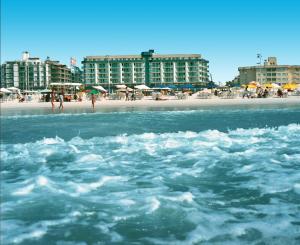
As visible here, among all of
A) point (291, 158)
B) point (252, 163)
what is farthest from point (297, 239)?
point (291, 158)

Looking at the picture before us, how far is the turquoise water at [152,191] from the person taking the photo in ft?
17.1

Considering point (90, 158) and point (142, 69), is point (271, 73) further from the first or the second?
point (90, 158)

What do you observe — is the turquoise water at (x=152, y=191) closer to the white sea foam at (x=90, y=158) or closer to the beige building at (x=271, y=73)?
the white sea foam at (x=90, y=158)

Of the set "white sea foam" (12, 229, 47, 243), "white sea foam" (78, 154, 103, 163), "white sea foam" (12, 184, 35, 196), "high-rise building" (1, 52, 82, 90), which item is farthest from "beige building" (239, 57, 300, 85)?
"white sea foam" (12, 229, 47, 243)

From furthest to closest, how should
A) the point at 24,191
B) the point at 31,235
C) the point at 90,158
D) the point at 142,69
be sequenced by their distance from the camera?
the point at 142,69 → the point at 90,158 → the point at 24,191 → the point at 31,235

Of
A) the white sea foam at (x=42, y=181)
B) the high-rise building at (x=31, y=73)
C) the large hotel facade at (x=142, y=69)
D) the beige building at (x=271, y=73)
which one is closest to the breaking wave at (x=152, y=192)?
the white sea foam at (x=42, y=181)

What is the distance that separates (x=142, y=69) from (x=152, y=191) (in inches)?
5695

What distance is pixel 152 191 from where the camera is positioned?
733 cm

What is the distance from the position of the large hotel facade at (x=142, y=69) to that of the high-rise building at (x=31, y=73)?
18881mm

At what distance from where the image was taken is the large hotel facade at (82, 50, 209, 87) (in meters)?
149

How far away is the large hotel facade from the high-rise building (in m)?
18.9

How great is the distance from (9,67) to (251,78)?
95.8 m

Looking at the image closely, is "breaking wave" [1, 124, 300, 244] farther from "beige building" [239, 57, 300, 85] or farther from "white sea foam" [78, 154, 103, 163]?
"beige building" [239, 57, 300, 85]

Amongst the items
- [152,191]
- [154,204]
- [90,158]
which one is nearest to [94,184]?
[152,191]
